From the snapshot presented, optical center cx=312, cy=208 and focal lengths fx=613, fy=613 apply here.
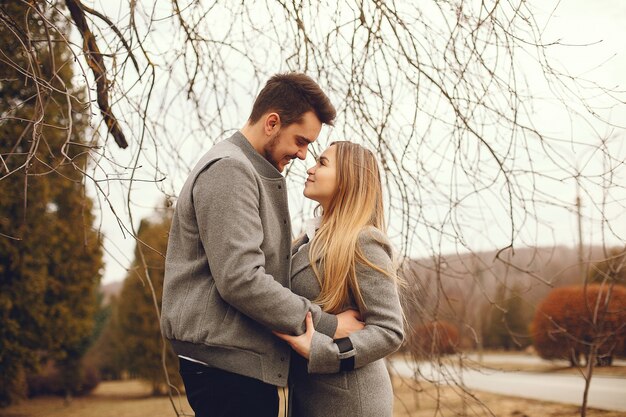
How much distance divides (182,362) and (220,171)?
547mm

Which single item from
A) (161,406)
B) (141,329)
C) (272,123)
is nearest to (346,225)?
(272,123)

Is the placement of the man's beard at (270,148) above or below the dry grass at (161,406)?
above

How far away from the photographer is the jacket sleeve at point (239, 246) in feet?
5.09

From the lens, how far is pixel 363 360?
5.66 feet

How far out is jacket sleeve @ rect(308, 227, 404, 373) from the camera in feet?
5.46

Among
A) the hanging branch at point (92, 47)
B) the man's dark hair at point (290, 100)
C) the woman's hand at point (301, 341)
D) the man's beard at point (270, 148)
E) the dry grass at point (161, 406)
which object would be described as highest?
the hanging branch at point (92, 47)

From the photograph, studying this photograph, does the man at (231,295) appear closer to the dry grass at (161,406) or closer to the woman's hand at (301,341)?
the woman's hand at (301,341)

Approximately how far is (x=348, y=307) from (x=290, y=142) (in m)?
0.54

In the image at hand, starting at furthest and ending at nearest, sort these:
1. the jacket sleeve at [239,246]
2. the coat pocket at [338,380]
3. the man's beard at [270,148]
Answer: the man's beard at [270,148], the coat pocket at [338,380], the jacket sleeve at [239,246]

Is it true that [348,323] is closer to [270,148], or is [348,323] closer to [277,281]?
[277,281]

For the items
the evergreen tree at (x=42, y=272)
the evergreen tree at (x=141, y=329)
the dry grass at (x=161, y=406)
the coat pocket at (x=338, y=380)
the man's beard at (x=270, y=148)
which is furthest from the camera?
the evergreen tree at (x=141, y=329)

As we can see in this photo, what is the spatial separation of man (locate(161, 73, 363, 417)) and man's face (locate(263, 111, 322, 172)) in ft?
0.46

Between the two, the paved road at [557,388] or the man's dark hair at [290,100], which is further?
the paved road at [557,388]

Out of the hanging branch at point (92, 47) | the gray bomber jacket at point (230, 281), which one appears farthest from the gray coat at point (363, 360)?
the hanging branch at point (92, 47)
